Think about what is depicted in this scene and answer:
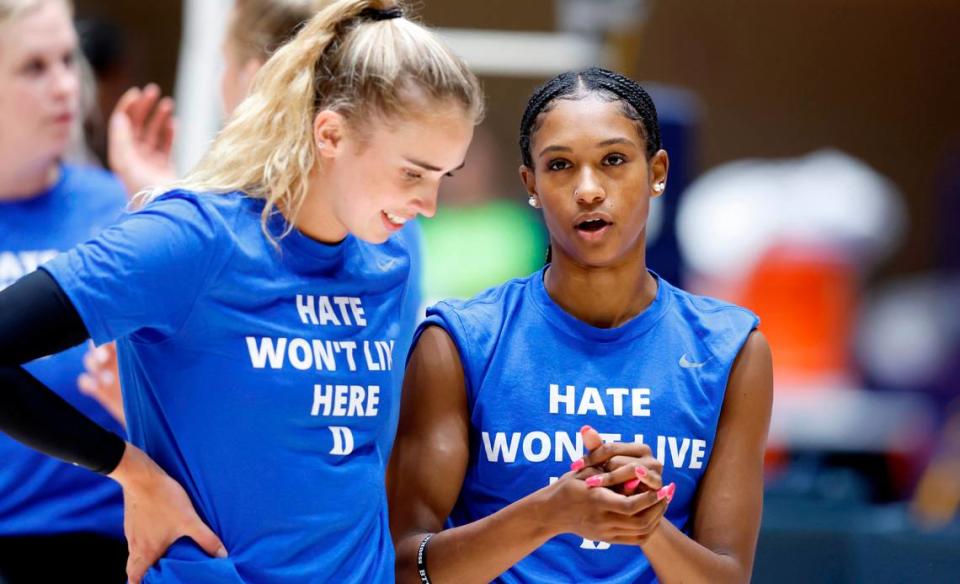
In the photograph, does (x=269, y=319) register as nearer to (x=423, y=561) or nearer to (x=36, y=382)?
(x=36, y=382)

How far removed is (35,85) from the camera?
8.73 feet

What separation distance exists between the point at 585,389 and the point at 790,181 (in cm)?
492

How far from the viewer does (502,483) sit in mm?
2068

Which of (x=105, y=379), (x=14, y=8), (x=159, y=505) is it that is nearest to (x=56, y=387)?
(x=105, y=379)

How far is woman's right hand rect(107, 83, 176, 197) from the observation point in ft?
8.73

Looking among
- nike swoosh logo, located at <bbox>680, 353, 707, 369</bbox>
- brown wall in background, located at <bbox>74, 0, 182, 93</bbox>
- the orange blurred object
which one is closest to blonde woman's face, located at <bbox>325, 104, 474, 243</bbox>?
nike swoosh logo, located at <bbox>680, 353, 707, 369</bbox>

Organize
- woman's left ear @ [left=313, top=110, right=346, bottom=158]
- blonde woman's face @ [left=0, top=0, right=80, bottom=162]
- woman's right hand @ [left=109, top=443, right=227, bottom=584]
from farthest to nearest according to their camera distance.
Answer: blonde woman's face @ [left=0, top=0, right=80, bottom=162], woman's left ear @ [left=313, top=110, right=346, bottom=158], woman's right hand @ [left=109, top=443, right=227, bottom=584]

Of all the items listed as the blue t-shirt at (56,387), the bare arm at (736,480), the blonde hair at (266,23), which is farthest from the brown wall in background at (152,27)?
the bare arm at (736,480)

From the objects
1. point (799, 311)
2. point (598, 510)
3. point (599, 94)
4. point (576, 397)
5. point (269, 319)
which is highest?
point (599, 94)

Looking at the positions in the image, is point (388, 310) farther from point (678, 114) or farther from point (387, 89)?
point (678, 114)

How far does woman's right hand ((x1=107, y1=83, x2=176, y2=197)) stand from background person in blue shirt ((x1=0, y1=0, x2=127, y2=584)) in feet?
0.26

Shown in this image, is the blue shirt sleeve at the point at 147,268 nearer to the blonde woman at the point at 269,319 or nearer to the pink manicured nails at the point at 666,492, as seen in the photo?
the blonde woman at the point at 269,319

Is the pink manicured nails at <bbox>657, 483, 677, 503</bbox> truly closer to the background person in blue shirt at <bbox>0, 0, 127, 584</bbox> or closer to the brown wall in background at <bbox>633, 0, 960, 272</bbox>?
the background person in blue shirt at <bbox>0, 0, 127, 584</bbox>

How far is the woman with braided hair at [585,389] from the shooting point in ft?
6.72
